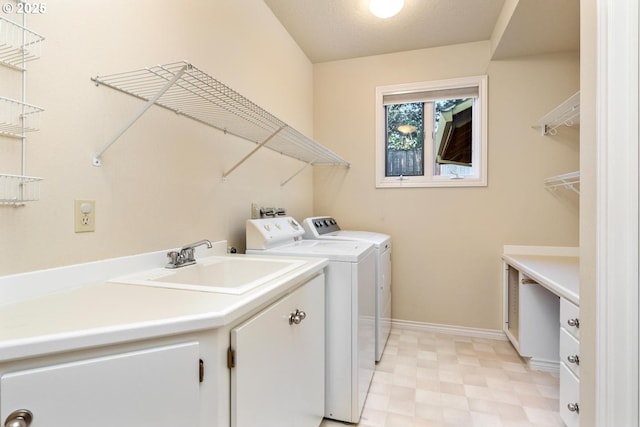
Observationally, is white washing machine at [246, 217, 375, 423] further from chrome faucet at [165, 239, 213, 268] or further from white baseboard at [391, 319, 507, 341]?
white baseboard at [391, 319, 507, 341]

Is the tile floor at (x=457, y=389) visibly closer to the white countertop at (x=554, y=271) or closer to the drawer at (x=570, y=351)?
the drawer at (x=570, y=351)

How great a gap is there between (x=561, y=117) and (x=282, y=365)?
2.65 meters

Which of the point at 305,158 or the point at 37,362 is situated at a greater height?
the point at 305,158

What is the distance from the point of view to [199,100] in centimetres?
137

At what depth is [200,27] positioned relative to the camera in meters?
1.61

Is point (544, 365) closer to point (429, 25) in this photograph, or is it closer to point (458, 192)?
point (458, 192)

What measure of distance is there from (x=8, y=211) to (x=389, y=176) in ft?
8.95

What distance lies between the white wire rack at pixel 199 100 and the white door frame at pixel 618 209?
1.14 m

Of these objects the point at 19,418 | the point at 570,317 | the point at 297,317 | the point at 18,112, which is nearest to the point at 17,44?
the point at 18,112

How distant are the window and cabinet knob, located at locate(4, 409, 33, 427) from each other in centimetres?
275

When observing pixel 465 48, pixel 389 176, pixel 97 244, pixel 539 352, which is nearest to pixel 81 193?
pixel 97 244

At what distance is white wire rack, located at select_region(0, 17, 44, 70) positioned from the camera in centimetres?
86

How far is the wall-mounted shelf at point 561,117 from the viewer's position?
2016 mm

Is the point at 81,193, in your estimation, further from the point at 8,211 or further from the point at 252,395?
the point at 252,395
